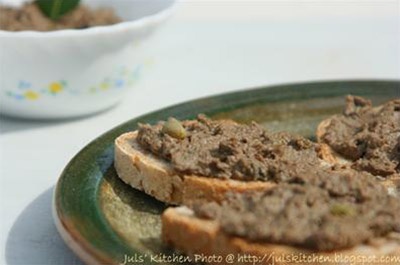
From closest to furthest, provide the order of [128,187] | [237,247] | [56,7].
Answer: [237,247] < [128,187] < [56,7]

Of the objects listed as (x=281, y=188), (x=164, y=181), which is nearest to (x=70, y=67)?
(x=164, y=181)

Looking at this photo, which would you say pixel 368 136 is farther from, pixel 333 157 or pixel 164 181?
pixel 164 181

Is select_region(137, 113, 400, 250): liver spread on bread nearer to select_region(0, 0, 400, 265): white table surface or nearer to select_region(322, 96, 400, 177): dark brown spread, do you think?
select_region(322, 96, 400, 177): dark brown spread

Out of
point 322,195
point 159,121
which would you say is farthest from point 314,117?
point 322,195

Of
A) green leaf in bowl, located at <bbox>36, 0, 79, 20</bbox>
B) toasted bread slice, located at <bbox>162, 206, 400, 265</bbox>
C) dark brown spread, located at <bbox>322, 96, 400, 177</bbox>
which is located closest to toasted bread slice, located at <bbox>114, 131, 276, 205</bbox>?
toasted bread slice, located at <bbox>162, 206, 400, 265</bbox>

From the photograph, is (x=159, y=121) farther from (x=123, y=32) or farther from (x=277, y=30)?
(x=277, y=30)

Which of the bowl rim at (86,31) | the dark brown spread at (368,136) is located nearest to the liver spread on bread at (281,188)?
the dark brown spread at (368,136)
